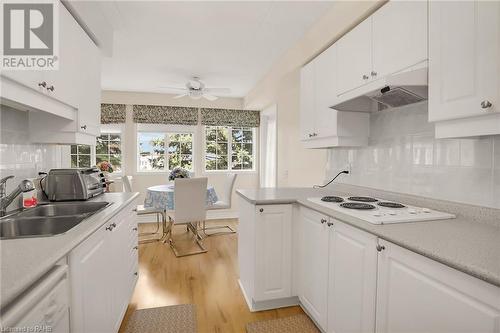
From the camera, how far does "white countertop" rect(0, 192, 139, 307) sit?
0.68 metres

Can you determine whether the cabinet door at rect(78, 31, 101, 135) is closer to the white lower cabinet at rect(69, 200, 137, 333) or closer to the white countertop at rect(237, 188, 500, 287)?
the white lower cabinet at rect(69, 200, 137, 333)

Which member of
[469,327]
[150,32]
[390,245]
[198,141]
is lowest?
[469,327]

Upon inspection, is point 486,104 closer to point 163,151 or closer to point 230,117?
point 230,117

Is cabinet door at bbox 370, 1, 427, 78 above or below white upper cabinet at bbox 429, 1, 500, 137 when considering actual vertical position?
above

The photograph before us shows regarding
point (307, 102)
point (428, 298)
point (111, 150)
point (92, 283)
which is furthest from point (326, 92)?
point (111, 150)

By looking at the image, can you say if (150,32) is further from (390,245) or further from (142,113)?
(390,245)

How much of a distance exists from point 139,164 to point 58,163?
2.70 meters

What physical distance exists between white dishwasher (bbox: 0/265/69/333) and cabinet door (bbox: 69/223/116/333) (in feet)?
0.28

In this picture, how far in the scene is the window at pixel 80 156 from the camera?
4.68m

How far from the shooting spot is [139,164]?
495cm

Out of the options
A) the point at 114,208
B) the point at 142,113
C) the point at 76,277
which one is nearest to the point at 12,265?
the point at 76,277

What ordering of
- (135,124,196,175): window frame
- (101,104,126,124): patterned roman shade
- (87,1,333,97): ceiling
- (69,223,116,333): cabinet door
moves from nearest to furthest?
(69,223,116,333): cabinet door < (87,1,333,97): ceiling < (101,104,126,124): patterned roman shade < (135,124,196,175): window frame

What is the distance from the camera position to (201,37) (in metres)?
2.73

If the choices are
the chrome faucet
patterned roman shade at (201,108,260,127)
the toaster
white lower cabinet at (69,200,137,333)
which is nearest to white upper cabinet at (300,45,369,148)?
white lower cabinet at (69,200,137,333)
